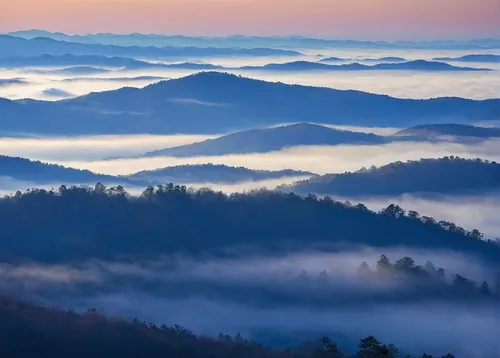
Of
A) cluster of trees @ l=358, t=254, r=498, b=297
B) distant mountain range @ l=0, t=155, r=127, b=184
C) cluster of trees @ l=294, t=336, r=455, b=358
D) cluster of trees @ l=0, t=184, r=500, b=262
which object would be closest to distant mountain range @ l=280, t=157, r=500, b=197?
cluster of trees @ l=0, t=184, r=500, b=262

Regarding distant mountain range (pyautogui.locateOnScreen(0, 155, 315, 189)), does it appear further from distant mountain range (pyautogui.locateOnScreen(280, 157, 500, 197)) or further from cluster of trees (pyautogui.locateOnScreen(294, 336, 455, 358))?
cluster of trees (pyautogui.locateOnScreen(294, 336, 455, 358))

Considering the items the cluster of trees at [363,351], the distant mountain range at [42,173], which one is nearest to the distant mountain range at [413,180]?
the distant mountain range at [42,173]

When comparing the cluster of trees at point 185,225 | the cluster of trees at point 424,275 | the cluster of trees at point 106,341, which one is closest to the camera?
the cluster of trees at point 106,341

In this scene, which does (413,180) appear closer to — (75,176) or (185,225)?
(75,176)

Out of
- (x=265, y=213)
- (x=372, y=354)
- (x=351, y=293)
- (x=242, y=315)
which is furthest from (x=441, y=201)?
(x=372, y=354)

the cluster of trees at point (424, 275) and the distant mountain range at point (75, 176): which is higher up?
the distant mountain range at point (75, 176)

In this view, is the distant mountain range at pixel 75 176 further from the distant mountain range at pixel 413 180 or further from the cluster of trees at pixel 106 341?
the cluster of trees at pixel 106 341
